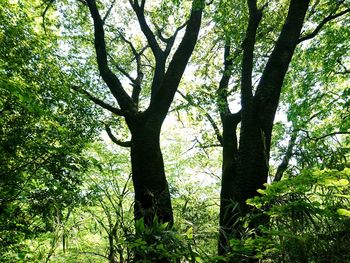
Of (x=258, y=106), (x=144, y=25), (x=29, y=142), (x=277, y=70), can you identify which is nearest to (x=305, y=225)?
(x=258, y=106)

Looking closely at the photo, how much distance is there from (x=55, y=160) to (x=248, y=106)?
9.08ft

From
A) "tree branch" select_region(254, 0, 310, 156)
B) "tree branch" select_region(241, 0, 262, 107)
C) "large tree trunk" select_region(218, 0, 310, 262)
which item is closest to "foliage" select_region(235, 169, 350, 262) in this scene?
"large tree trunk" select_region(218, 0, 310, 262)

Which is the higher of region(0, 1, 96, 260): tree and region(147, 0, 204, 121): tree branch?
region(147, 0, 204, 121): tree branch

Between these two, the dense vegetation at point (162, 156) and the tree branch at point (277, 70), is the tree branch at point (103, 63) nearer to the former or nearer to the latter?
the dense vegetation at point (162, 156)

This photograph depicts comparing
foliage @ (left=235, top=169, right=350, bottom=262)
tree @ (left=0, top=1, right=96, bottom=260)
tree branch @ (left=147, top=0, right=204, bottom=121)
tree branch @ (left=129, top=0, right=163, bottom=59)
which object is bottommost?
foliage @ (left=235, top=169, right=350, bottom=262)

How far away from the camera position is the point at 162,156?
546 cm

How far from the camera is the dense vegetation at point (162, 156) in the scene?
1.65 meters

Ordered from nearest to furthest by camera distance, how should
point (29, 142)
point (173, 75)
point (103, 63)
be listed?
1. point (29, 142)
2. point (173, 75)
3. point (103, 63)

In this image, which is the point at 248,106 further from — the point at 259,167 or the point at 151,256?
the point at 151,256

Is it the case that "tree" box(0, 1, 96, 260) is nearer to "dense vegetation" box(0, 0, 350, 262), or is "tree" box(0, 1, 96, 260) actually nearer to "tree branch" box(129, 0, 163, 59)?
"dense vegetation" box(0, 0, 350, 262)

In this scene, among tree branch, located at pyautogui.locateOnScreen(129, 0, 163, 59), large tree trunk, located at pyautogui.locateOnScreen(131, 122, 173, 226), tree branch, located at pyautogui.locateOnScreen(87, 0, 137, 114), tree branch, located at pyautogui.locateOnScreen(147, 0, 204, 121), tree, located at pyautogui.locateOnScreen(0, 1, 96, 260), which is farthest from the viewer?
tree branch, located at pyautogui.locateOnScreen(129, 0, 163, 59)

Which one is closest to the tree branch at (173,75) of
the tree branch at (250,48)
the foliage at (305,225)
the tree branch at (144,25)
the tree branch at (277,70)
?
the tree branch at (144,25)

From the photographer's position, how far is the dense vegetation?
1.65 meters

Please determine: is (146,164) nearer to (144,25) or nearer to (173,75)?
(173,75)
